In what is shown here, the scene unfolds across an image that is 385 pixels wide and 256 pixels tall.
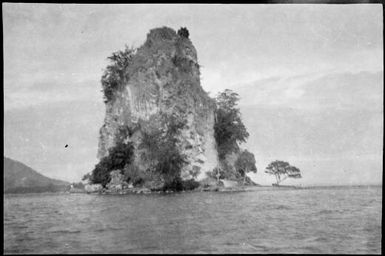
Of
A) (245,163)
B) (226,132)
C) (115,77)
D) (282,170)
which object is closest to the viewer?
(282,170)

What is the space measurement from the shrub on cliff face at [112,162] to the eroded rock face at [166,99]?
119cm

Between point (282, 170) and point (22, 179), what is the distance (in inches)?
544

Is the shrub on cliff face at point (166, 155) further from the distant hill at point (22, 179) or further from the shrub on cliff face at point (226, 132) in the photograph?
the distant hill at point (22, 179)

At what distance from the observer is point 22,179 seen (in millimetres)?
18922

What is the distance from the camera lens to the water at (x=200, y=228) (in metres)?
13.4

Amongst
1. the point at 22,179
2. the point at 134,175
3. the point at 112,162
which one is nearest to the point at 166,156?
the point at 134,175

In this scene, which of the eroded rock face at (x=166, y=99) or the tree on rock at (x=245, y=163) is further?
the eroded rock face at (x=166, y=99)

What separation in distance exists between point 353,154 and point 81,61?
32.2 ft

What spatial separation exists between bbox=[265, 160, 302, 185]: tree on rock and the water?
3.95 m

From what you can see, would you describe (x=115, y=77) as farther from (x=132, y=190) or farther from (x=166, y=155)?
(x=132, y=190)

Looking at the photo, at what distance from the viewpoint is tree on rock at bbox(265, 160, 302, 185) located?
2333cm

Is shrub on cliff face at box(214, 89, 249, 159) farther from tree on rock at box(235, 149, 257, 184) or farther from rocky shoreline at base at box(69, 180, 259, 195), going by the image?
rocky shoreline at base at box(69, 180, 259, 195)

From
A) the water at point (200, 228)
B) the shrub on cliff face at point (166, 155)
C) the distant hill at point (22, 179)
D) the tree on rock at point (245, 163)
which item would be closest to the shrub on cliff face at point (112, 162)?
the shrub on cliff face at point (166, 155)

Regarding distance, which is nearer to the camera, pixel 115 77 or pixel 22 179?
pixel 22 179
